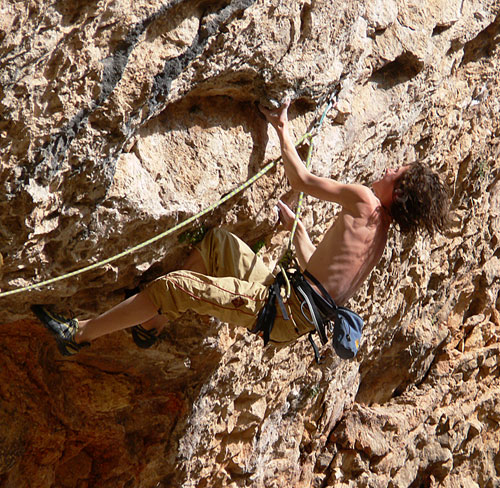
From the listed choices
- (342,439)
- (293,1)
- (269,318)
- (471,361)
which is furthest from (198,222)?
(471,361)

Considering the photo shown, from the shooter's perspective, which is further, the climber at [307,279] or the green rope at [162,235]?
the climber at [307,279]

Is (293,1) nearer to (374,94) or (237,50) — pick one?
(237,50)

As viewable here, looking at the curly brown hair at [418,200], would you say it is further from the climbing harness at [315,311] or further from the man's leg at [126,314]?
the man's leg at [126,314]

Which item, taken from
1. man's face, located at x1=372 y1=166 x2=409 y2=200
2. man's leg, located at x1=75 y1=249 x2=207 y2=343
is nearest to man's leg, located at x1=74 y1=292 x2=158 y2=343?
man's leg, located at x1=75 y1=249 x2=207 y2=343

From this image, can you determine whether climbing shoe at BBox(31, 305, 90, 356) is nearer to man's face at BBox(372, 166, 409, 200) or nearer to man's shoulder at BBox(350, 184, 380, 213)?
man's shoulder at BBox(350, 184, 380, 213)

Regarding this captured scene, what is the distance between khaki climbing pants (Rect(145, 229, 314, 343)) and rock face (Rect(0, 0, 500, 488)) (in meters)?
0.19

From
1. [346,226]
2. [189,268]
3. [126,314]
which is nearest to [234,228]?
[189,268]

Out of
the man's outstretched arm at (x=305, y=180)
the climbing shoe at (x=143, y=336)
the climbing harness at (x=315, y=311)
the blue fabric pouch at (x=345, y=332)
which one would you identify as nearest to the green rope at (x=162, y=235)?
the man's outstretched arm at (x=305, y=180)

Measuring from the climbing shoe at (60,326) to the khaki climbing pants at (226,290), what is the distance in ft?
1.43

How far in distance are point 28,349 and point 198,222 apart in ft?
4.74

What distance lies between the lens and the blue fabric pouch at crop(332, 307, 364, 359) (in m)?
3.51

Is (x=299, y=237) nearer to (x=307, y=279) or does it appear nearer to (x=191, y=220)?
(x=307, y=279)

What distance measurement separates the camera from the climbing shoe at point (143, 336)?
3889 millimetres

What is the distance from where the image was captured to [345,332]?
3.51m
